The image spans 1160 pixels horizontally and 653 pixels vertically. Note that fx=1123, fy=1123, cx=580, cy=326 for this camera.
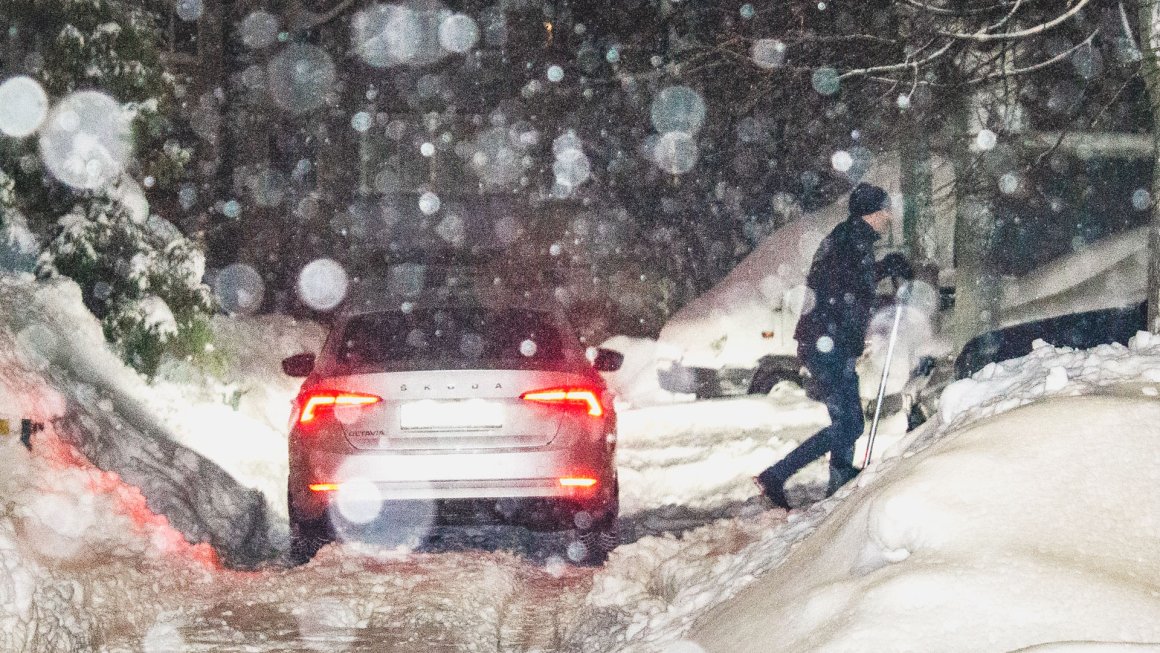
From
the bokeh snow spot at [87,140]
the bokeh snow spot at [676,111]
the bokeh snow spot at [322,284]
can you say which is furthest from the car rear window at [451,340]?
the bokeh snow spot at [322,284]

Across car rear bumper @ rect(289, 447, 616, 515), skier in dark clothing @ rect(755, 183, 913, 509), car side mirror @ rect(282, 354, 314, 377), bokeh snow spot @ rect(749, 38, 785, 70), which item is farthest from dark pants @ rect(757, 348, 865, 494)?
car side mirror @ rect(282, 354, 314, 377)

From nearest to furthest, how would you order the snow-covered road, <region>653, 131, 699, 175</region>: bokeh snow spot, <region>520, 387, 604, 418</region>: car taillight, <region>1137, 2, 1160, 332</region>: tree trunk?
the snow-covered road, <region>520, 387, 604, 418</region>: car taillight, <region>1137, 2, 1160, 332</region>: tree trunk, <region>653, 131, 699, 175</region>: bokeh snow spot

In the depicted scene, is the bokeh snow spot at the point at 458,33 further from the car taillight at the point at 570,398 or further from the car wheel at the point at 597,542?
the car taillight at the point at 570,398

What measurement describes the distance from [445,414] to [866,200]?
3.06 meters

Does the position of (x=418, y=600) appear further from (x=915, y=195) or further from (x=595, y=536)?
(x=915, y=195)

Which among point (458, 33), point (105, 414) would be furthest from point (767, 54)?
point (458, 33)

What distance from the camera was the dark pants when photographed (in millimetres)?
7176


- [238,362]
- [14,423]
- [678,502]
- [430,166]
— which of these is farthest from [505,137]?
[14,423]

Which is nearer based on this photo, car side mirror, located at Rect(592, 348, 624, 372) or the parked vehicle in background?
the parked vehicle in background

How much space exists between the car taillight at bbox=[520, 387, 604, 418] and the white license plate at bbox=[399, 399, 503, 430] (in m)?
0.23

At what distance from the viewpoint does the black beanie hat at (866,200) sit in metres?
7.07

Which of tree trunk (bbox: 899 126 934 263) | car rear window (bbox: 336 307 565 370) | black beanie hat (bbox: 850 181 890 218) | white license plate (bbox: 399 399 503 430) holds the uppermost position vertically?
tree trunk (bbox: 899 126 934 263)

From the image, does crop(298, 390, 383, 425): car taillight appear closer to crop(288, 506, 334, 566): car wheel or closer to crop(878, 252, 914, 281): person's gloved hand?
crop(288, 506, 334, 566): car wheel

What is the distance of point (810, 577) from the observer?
3.38m
